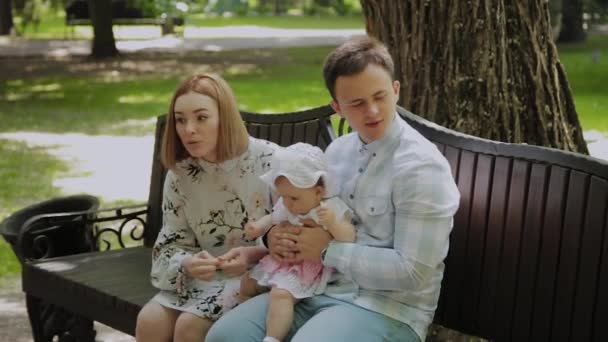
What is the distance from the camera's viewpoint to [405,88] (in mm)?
5320

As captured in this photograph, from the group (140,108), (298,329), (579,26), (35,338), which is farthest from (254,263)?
(579,26)

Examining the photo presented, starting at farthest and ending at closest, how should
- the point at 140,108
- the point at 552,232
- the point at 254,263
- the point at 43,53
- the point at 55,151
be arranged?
the point at 43,53 → the point at 140,108 → the point at 55,151 → the point at 254,263 → the point at 552,232

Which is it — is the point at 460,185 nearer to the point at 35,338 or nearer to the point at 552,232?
the point at 552,232

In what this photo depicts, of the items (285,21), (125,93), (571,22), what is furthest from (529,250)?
(285,21)

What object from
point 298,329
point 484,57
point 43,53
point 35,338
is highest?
point 484,57

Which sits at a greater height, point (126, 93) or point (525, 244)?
point (525, 244)

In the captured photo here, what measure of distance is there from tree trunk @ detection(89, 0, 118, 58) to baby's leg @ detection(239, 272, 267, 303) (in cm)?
1984

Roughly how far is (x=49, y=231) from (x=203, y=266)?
1533 mm

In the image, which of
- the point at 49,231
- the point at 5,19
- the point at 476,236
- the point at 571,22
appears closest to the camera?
the point at 476,236

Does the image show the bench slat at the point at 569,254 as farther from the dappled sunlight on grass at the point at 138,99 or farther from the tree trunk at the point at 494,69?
the dappled sunlight on grass at the point at 138,99

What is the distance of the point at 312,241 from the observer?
11.5ft

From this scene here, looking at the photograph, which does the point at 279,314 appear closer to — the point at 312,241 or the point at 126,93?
the point at 312,241

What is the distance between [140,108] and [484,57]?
11630 mm

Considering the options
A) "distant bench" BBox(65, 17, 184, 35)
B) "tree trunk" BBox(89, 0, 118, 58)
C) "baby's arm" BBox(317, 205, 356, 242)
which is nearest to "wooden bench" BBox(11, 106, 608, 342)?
"baby's arm" BBox(317, 205, 356, 242)
